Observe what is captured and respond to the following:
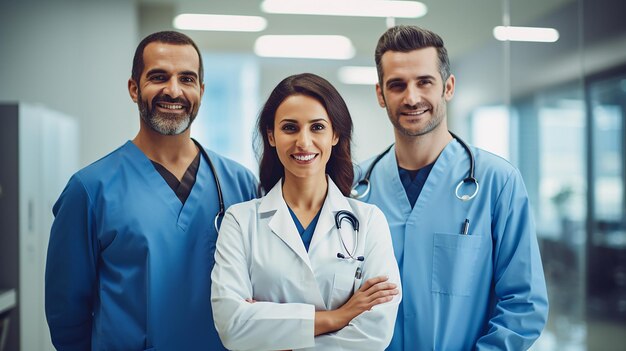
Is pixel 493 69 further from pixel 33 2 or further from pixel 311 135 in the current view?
pixel 33 2

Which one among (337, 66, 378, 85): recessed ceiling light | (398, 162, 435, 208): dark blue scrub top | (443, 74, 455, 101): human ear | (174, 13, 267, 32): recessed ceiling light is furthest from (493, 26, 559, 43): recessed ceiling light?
(398, 162, 435, 208): dark blue scrub top

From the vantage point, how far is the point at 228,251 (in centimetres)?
130

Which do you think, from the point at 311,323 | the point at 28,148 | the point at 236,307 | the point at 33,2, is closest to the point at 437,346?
the point at 311,323

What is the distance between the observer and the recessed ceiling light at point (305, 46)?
11.7 feet

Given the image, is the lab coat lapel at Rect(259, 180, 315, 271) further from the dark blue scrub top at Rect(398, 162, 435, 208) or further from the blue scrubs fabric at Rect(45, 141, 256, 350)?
the dark blue scrub top at Rect(398, 162, 435, 208)

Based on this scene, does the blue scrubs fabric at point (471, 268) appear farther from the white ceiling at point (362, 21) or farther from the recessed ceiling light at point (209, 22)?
the recessed ceiling light at point (209, 22)

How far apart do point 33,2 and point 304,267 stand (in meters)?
3.35

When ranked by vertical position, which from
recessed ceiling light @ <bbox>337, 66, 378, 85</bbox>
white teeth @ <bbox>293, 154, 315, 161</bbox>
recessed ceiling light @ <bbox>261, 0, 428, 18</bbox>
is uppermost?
recessed ceiling light @ <bbox>261, 0, 428, 18</bbox>

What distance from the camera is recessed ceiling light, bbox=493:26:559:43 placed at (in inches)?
134

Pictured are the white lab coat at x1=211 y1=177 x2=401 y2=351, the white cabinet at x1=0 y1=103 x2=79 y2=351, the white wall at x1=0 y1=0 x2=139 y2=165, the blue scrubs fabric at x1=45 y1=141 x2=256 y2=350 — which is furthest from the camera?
the white wall at x1=0 y1=0 x2=139 y2=165

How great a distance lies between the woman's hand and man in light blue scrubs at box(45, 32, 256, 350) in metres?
0.40

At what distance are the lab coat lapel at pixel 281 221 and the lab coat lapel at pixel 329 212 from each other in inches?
1.5

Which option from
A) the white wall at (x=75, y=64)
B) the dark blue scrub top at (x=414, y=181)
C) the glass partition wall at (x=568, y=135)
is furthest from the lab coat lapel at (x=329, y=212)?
the white wall at (x=75, y=64)

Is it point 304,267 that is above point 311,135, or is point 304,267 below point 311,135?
below
